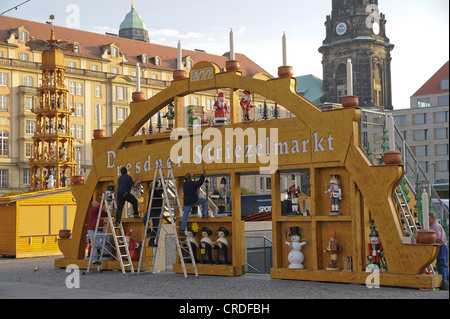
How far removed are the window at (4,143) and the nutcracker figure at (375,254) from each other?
64.7 m

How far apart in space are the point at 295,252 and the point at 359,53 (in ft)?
280

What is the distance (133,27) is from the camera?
112750 millimetres

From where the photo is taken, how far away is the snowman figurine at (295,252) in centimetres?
1673

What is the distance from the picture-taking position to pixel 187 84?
19266 mm

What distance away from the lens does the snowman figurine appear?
54.9 feet

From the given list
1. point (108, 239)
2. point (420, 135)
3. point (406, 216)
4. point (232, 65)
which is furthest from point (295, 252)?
point (420, 135)

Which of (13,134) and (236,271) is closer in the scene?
(236,271)

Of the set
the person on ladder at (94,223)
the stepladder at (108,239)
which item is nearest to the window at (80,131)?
the stepladder at (108,239)

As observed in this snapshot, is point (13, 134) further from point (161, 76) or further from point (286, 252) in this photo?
point (286, 252)

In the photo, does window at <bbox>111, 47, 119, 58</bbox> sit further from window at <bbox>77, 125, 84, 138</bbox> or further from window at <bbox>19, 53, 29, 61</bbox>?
window at <bbox>19, 53, 29, 61</bbox>

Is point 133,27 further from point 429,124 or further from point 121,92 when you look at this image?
point 429,124

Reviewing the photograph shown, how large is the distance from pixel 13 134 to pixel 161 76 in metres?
22.6

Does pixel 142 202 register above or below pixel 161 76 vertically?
below

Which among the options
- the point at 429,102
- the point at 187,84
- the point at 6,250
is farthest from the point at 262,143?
the point at 429,102
